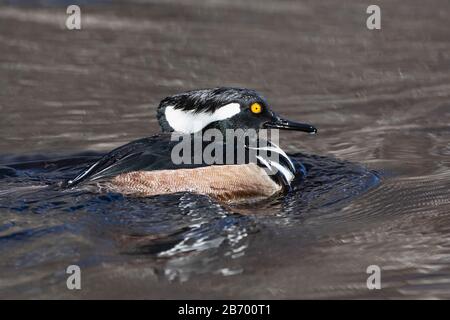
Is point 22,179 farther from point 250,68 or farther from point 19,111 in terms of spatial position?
point 250,68

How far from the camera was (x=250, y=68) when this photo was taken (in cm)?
1089

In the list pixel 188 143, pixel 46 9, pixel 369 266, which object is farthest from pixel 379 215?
pixel 46 9

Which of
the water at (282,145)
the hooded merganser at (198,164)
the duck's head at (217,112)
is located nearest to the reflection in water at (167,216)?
the water at (282,145)

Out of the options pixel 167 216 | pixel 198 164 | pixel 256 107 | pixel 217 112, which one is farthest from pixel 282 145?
pixel 167 216

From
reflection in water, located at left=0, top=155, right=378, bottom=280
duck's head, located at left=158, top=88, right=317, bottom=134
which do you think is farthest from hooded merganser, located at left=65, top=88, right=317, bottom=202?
reflection in water, located at left=0, top=155, right=378, bottom=280

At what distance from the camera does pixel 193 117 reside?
760 centimetres

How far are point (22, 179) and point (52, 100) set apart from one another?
7.54 feet

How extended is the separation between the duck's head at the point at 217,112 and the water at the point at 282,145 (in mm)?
697

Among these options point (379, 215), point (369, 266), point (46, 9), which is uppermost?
point (46, 9)

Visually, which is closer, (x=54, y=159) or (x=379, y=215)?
(x=379, y=215)

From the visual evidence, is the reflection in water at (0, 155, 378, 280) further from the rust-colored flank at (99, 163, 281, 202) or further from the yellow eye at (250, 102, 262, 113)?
the yellow eye at (250, 102, 262, 113)

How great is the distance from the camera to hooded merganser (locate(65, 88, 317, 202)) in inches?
289

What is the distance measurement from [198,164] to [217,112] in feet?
1.65

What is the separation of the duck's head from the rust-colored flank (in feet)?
1.43
